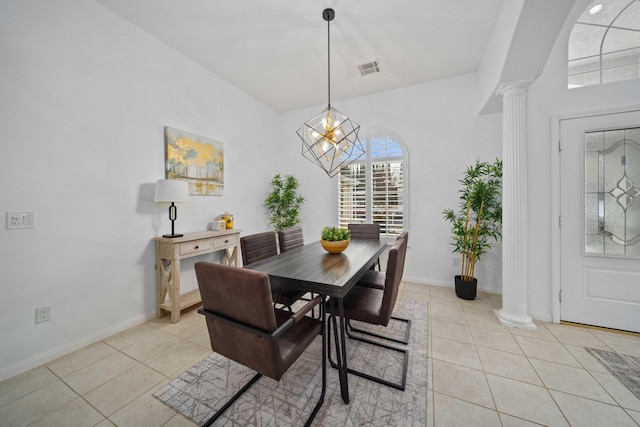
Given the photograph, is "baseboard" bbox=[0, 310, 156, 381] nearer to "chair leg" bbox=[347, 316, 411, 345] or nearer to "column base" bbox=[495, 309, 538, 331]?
"chair leg" bbox=[347, 316, 411, 345]

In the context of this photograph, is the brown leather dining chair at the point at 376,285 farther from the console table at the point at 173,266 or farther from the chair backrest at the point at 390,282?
the console table at the point at 173,266

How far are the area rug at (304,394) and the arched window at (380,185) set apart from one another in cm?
221

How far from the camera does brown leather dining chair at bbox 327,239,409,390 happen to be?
157 centimetres

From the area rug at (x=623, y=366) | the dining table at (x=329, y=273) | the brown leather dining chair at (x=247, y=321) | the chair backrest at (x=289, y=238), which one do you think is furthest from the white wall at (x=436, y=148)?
the brown leather dining chair at (x=247, y=321)

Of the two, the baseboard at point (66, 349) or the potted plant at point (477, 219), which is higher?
the potted plant at point (477, 219)

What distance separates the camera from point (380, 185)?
3936 millimetres

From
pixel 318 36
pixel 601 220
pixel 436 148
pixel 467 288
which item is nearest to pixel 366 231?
pixel 467 288

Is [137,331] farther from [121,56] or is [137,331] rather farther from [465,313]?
[465,313]

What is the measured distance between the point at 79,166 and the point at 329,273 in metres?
2.43

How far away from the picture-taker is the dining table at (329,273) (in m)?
1.44

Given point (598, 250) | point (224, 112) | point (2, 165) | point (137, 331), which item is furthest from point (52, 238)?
point (598, 250)

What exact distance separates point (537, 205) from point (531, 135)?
2.47 feet

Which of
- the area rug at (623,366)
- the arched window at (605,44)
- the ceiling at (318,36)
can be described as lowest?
the area rug at (623,366)

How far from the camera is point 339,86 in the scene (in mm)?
3795
